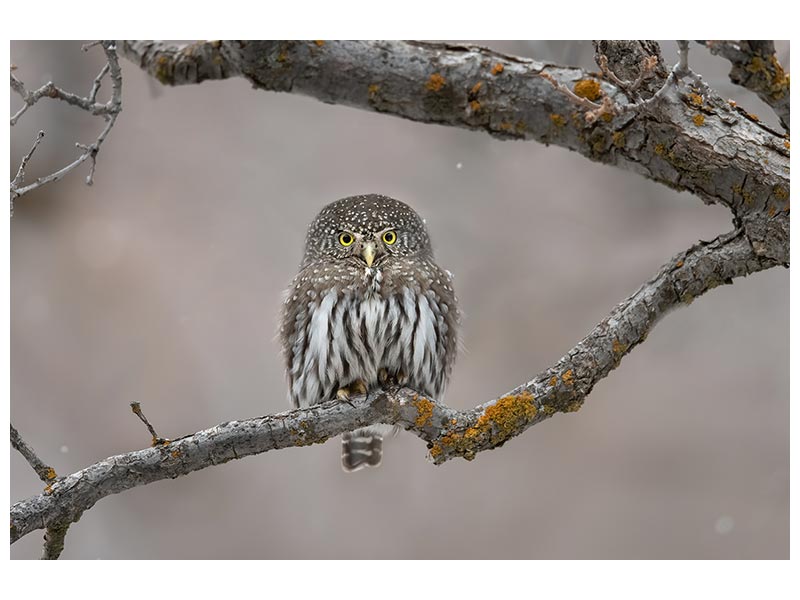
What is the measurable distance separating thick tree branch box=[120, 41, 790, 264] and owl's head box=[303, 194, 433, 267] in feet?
0.98

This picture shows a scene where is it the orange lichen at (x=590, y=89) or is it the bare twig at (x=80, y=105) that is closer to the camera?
the bare twig at (x=80, y=105)

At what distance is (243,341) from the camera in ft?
12.3

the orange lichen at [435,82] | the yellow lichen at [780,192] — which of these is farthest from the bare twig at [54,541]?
the yellow lichen at [780,192]

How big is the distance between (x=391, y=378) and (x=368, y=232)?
44 centimetres

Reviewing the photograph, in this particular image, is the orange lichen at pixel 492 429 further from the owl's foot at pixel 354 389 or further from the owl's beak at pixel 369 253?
the owl's beak at pixel 369 253

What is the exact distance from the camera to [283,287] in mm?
3014

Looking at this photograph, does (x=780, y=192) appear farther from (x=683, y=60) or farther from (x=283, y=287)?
(x=283, y=287)

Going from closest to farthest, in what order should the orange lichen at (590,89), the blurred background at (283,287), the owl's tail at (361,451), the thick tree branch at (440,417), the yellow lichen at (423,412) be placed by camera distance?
the thick tree branch at (440,417)
the yellow lichen at (423,412)
the orange lichen at (590,89)
the owl's tail at (361,451)
the blurred background at (283,287)

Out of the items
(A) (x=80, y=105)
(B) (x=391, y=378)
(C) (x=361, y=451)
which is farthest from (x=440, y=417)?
(A) (x=80, y=105)

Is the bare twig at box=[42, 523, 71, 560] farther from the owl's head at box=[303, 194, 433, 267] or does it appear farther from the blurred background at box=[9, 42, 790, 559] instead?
the owl's head at box=[303, 194, 433, 267]

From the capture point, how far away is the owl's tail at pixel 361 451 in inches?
118

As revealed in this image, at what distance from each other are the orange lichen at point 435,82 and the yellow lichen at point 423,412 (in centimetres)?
93

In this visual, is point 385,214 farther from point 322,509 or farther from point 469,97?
point 322,509

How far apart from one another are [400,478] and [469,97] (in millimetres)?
1616
